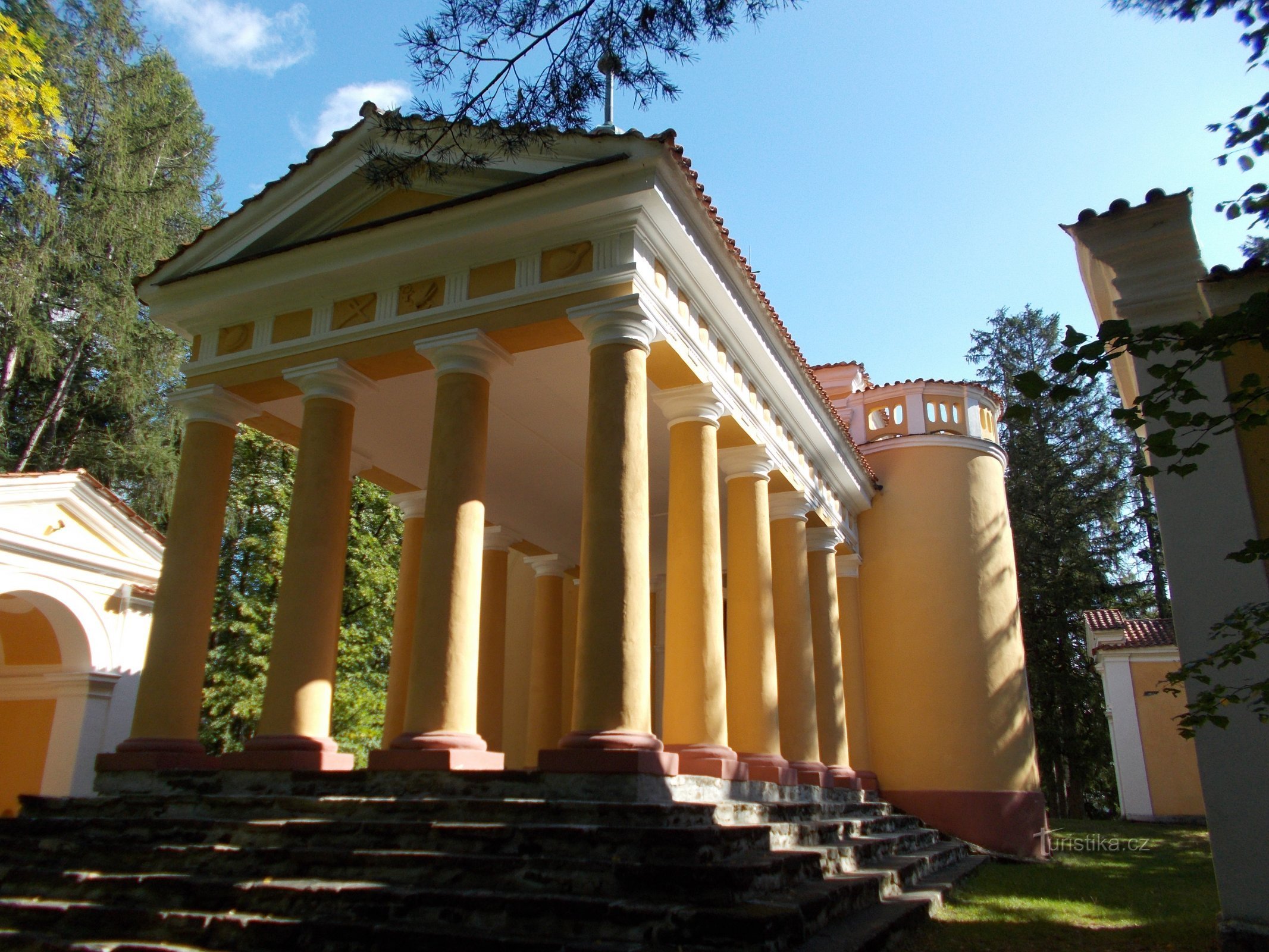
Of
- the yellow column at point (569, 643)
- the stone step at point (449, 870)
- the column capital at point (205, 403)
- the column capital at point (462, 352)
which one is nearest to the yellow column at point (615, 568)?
the column capital at point (462, 352)

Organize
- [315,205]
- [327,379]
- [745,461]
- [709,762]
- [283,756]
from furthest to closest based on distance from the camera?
[745,461] < [315,205] < [327,379] < [709,762] < [283,756]

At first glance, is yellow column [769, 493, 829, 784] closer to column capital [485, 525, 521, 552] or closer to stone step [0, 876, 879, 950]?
column capital [485, 525, 521, 552]

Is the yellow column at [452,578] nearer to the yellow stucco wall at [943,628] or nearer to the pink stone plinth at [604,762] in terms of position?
the pink stone plinth at [604,762]

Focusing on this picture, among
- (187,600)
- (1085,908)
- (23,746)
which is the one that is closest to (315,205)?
(187,600)

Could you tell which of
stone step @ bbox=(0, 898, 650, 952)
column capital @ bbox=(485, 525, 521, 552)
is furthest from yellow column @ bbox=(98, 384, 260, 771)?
column capital @ bbox=(485, 525, 521, 552)

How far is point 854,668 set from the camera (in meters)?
15.0

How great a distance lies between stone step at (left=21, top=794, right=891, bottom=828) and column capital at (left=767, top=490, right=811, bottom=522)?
4.69 m

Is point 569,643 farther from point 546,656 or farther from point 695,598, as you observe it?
point 695,598

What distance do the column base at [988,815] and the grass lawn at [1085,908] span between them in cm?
58

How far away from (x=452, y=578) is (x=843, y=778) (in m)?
7.27

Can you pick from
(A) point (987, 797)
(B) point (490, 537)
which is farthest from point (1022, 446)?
(B) point (490, 537)

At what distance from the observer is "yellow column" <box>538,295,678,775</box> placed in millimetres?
6887

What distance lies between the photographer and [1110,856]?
44.7ft

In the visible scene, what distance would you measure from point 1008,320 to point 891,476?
19.8 m
